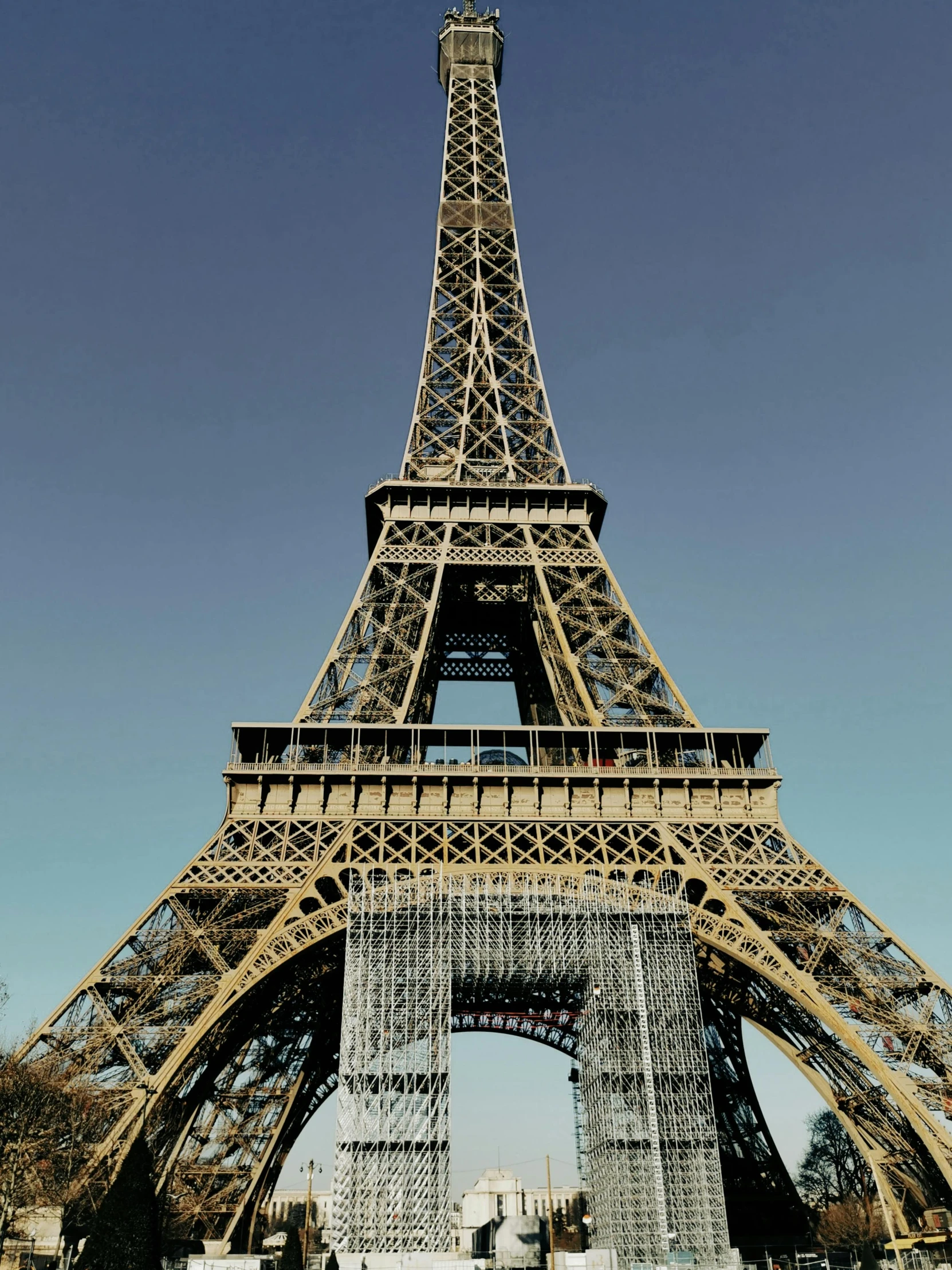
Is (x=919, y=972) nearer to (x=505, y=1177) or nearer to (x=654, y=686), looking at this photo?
(x=654, y=686)

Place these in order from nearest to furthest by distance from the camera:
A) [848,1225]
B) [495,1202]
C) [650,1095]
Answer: [650,1095] < [848,1225] < [495,1202]

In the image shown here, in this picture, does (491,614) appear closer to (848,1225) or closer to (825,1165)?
(848,1225)

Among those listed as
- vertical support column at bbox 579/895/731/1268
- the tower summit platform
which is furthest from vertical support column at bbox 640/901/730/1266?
the tower summit platform

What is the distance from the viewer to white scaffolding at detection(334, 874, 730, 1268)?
1008 inches

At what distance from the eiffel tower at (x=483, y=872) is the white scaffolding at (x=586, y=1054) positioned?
98 cm

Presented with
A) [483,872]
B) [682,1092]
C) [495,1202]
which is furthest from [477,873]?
[495,1202]

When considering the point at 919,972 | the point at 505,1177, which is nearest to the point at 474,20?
the point at 919,972

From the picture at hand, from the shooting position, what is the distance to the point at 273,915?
28719mm

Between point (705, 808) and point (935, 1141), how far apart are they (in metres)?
10.3

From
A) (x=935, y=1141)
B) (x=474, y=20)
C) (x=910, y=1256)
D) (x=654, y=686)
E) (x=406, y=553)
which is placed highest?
→ (x=474, y=20)

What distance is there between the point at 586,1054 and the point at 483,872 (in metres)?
6.85

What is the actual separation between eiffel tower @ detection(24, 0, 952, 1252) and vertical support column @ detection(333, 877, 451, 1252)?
44.9 inches

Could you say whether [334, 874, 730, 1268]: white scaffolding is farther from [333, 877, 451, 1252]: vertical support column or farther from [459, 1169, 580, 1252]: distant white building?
[459, 1169, 580, 1252]: distant white building

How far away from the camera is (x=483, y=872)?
94.2 feet
